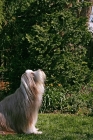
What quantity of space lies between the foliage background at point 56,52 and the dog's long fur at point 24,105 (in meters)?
4.01

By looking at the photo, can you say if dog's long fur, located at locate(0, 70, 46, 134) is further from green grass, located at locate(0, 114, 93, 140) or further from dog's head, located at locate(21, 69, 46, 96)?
green grass, located at locate(0, 114, 93, 140)

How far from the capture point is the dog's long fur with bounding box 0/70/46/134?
6.75 m

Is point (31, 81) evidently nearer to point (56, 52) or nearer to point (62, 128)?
point (62, 128)

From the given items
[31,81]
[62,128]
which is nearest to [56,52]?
[62,128]

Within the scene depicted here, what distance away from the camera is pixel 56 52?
11203 mm

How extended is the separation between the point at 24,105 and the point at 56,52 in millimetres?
4592

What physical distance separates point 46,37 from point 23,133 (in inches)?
175

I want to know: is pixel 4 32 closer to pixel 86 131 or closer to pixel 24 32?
pixel 24 32

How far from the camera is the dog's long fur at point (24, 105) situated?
6.75 metres

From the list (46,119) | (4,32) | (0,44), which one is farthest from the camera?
(4,32)

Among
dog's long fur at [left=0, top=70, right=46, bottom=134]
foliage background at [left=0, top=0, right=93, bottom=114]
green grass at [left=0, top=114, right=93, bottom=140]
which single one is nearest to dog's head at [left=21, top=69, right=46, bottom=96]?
dog's long fur at [left=0, top=70, right=46, bottom=134]

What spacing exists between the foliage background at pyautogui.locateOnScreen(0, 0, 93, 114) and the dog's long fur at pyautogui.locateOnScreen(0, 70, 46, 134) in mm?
4009

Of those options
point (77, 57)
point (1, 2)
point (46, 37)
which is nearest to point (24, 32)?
point (46, 37)

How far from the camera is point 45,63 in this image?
36.2 feet
